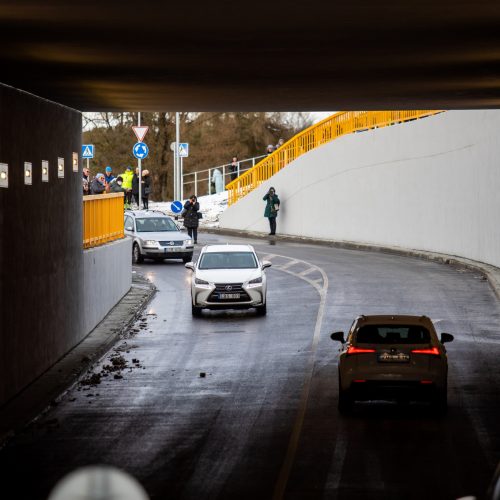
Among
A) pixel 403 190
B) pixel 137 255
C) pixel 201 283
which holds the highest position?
pixel 403 190

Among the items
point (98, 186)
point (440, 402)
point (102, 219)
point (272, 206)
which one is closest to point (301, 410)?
point (440, 402)

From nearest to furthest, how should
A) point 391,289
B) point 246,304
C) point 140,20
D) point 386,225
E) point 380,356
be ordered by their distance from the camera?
1. point 140,20
2. point 380,356
3. point 246,304
4. point 391,289
5. point 386,225

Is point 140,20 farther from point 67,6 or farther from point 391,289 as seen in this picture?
point 391,289

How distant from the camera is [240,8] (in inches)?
388

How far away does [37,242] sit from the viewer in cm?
1894

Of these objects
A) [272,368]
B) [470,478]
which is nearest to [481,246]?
[272,368]

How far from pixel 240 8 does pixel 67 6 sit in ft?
Answer: 4.76

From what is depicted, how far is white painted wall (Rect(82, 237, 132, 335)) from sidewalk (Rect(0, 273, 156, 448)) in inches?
9.2

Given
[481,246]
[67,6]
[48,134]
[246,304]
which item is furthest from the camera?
[481,246]

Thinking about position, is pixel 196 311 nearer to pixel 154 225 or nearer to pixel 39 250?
pixel 39 250

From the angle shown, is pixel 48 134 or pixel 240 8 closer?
pixel 240 8

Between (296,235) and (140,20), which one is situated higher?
(140,20)

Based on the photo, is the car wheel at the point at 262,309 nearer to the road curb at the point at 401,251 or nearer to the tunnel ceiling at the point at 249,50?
the road curb at the point at 401,251

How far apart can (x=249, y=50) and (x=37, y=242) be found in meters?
7.08
